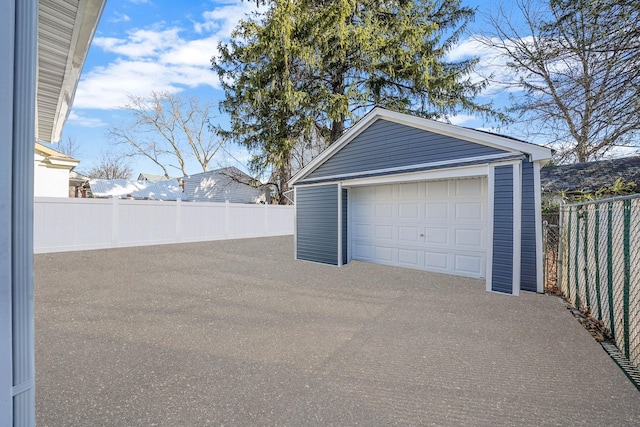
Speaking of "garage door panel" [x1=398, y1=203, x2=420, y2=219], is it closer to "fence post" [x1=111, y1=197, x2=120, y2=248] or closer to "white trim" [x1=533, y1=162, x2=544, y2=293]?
"white trim" [x1=533, y1=162, x2=544, y2=293]

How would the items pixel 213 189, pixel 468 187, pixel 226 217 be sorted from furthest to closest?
pixel 213 189
pixel 226 217
pixel 468 187

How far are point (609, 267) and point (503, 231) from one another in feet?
6.61

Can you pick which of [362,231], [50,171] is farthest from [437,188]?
[50,171]

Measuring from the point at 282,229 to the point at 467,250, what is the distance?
1006 centimetres

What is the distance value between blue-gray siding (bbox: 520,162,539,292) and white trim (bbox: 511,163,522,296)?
0.10m

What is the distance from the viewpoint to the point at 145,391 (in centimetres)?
252

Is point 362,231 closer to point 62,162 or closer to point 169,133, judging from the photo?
point 62,162

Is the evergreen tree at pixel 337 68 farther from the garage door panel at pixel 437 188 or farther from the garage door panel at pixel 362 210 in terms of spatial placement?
the garage door panel at pixel 437 188

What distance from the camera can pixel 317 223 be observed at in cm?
863

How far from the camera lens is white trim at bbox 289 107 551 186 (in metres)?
5.32

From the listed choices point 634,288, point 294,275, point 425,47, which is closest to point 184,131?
point 425,47

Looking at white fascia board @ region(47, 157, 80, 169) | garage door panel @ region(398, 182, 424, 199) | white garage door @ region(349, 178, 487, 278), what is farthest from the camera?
white fascia board @ region(47, 157, 80, 169)

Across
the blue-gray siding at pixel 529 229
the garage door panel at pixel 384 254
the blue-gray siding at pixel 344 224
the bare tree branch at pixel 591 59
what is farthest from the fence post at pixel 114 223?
the bare tree branch at pixel 591 59


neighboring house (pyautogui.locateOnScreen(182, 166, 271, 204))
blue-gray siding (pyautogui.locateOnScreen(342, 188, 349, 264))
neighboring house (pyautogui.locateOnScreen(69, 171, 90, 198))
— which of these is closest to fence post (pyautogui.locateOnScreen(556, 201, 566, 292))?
blue-gray siding (pyautogui.locateOnScreen(342, 188, 349, 264))
